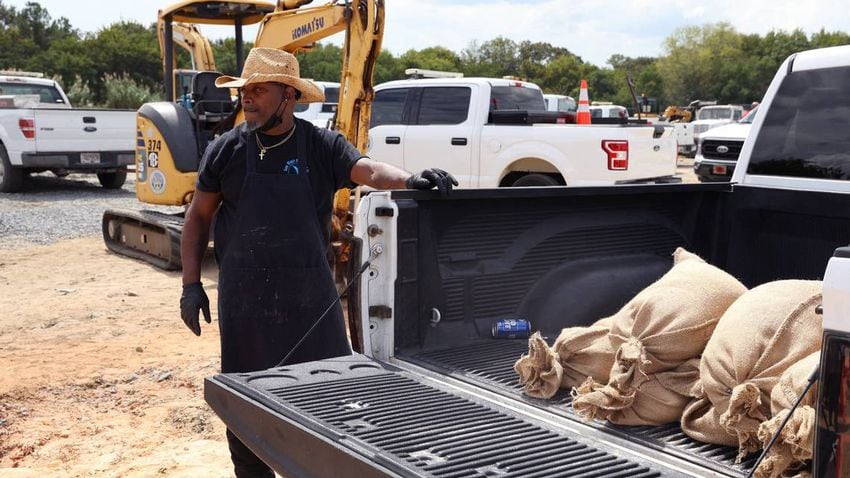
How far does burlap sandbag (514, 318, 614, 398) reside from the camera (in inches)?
114

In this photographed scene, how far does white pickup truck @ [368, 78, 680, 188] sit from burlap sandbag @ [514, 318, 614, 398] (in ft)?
24.1

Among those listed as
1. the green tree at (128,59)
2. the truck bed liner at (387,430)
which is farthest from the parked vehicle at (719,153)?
the green tree at (128,59)

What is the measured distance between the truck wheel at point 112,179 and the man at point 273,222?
1459cm

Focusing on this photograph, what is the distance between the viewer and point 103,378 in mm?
6105

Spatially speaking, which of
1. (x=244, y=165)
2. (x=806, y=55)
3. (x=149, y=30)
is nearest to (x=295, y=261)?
(x=244, y=165)

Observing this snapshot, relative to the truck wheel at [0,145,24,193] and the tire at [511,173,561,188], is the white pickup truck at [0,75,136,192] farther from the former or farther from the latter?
the tire at [511,173,561,188]

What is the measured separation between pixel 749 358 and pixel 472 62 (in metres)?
66.8

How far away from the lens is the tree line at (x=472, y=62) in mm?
40688

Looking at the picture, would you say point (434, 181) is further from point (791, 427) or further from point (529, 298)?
point (791, 427)

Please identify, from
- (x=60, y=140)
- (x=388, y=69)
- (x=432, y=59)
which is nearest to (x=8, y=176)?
(x=60, y=140)

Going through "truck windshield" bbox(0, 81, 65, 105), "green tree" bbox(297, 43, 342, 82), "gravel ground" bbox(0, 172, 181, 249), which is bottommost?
"gravel ground" bbox(0, 172, 181, 249)

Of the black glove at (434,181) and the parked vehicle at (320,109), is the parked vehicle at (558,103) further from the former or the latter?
the black glove at (434,181)

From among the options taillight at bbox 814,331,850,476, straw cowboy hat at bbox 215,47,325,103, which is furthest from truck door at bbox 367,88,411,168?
taillight at bbox 814,331,850,476

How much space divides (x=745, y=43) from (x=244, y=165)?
282 ft
